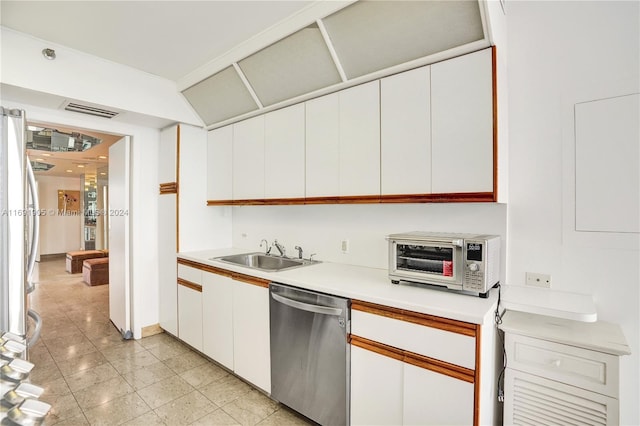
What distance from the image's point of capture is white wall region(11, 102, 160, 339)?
3477 millimetres

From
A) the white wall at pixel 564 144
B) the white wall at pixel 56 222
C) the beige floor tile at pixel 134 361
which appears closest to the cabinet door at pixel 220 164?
the beige floor tile at pixel 134 361

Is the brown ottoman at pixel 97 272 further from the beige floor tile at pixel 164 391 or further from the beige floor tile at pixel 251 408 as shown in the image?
the beige floor tile at pixel 251 408

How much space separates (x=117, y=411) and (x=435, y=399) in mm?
2218

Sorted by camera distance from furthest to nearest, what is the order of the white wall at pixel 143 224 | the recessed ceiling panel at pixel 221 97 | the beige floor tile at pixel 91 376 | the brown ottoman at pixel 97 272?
1. the brown ottoman at pixel 97 272
2. the white wall at pixel 143 224
3. the recessed ceiling panel at pixel 221 97
4. the beige floor tile at pixel 91 376

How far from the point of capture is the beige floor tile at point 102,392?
236 cm

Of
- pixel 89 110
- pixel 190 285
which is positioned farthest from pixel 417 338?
pixel 89 110

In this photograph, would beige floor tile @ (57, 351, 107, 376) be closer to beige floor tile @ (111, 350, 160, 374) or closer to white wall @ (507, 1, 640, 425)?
beige floor tile @ (111, 350, 160, 374)

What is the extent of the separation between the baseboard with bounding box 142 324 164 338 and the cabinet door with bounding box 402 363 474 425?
10.2 ft

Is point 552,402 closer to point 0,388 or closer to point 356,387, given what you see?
point 356,387

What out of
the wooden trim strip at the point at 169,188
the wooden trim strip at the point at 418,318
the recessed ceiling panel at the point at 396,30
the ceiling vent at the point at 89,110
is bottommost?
the wooden trim strip at the point at 418,318

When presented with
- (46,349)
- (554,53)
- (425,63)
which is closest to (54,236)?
(46,349)

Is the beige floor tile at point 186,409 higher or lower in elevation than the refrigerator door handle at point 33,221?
lower

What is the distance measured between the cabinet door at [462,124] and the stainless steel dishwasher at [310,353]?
0.99m

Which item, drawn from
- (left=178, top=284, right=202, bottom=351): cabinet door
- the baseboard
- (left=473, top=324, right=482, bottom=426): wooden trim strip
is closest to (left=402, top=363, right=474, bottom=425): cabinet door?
(left=473, top=324, right=482, bottom=426): wooden trim strip
